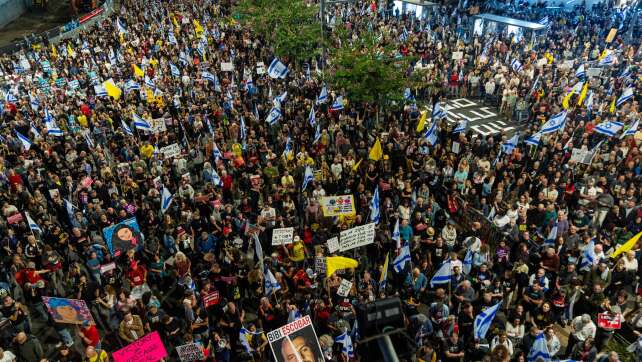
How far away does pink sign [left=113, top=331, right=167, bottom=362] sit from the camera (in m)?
8.38

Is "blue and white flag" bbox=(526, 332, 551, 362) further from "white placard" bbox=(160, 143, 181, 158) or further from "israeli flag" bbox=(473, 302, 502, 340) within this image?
"white placard" bbox=(160, 143, 181, 158)

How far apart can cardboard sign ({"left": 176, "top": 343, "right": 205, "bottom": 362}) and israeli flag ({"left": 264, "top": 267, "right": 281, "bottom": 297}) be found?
1.95 metres

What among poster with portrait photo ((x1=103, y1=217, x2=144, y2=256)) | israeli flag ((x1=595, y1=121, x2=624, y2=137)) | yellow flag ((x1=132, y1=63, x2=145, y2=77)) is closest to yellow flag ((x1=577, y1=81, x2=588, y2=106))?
israeli flag ((x1=595, y1=121, x2=624, y2=137))

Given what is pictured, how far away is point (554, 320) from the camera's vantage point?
10156mm

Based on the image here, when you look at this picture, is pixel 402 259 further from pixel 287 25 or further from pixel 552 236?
pixel 287 25

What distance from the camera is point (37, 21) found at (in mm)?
51250

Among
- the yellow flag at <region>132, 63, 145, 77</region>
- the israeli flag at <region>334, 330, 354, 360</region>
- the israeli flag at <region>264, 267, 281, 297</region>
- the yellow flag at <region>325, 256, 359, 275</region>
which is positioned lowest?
the israeli flag at <region>334, 330, 354, 360</region>

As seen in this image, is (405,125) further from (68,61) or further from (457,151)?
(68,61)

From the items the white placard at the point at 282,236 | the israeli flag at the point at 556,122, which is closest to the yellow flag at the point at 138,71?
the white placard at the point at 282,236

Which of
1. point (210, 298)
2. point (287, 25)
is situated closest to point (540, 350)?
point (210, 298)

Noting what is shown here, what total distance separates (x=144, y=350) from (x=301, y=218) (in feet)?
23.3

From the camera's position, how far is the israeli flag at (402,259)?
1078cm

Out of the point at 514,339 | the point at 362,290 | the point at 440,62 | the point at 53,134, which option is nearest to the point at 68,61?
the point at 53,134

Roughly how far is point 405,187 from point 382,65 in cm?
687
